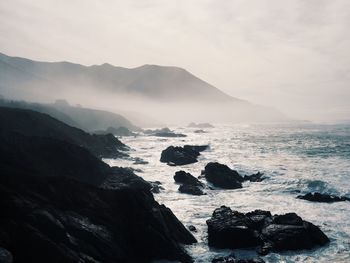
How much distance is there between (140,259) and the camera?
82.5 feet

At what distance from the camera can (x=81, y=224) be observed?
2305 centimetres

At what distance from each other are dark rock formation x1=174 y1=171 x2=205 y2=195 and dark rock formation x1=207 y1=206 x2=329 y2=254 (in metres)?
17.1

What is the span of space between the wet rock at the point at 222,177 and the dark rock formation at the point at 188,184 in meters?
2.90

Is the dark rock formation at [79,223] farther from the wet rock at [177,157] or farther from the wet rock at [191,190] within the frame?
the wet rock at [177,157]

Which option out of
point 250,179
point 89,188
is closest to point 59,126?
point 250,179

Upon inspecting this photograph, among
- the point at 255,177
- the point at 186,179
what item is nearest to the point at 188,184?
the point at 186,179

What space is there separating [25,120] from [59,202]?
39.5 meters

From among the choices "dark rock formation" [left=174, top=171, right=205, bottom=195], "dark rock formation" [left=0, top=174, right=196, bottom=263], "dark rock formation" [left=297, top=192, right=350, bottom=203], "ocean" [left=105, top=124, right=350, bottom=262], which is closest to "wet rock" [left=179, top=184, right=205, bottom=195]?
"dark rock formation" [left=174, top=171, right=205, bottom=195]

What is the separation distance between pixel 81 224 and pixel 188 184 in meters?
28.6

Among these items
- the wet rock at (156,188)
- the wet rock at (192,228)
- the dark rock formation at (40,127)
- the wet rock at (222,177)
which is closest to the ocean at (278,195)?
the wet rock at (192,228)

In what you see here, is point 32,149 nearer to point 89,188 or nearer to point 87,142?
point 89,188

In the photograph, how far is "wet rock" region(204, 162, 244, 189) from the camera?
172 ft

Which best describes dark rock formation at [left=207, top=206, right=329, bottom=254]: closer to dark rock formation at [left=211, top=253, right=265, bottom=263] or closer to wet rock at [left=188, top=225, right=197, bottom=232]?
wet rock at [left=188, top=225, right=197, bottom=232]

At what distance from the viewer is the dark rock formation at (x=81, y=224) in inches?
741
